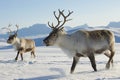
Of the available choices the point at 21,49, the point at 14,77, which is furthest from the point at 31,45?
the point at 14,77

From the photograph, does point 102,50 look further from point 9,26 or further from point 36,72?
point 9,26

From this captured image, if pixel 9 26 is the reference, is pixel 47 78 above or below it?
above

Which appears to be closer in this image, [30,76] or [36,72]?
[30,76]

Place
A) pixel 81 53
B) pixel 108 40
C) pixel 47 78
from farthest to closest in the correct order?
pixel 108 40 → pixel 81 53 → pixel 47 78

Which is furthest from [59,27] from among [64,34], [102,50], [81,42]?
[102,50]

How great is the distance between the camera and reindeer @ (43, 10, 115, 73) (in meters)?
10.7

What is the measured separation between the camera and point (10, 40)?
63.6 feet

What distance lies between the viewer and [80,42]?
1077 centimetres

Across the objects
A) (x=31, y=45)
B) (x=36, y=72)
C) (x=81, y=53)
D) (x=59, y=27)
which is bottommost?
(x=31, y=45)

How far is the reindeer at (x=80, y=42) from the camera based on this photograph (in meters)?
10.7

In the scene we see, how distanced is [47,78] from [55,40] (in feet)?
6.79

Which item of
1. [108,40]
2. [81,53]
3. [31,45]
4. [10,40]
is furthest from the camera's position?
[31,45]

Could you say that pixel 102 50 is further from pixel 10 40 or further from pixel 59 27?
pixel 10 40

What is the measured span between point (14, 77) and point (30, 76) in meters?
0.56
